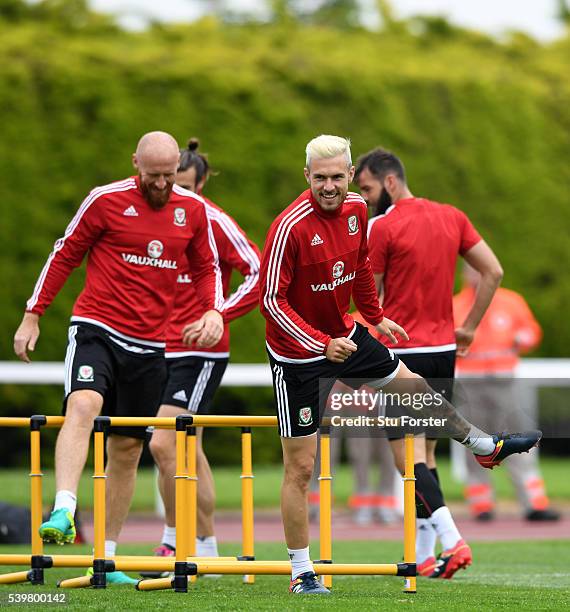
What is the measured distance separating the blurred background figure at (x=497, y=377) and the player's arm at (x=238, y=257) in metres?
5.49

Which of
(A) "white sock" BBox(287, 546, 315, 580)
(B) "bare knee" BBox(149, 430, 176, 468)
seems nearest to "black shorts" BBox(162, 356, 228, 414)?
(B) "bare knee" BBox(149, 430, 176, 468)

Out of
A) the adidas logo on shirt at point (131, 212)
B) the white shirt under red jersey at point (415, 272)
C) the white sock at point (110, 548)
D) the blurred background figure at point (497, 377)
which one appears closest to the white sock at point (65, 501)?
the white sock at point (110, 548)

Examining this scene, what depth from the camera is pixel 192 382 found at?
8234mm

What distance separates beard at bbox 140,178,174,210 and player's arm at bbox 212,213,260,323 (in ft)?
2.97

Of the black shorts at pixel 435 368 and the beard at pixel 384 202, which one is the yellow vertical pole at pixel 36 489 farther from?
the beard at pixel 384 202

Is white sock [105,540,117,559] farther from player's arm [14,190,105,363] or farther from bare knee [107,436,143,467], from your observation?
player's arm [14,190,105,363]

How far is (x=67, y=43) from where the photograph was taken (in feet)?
57.7

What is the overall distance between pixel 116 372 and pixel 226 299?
1.27 meters

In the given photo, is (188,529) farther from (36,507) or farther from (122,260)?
(122,260)

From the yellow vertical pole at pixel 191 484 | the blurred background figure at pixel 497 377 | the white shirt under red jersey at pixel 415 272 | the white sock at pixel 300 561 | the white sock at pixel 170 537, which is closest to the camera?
the white sock at pixel 300 561

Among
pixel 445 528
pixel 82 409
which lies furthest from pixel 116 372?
pixel 445 528

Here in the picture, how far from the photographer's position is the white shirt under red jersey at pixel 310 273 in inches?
255

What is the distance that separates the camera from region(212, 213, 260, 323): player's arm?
8.34 m

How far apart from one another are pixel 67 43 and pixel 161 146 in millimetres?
10923
